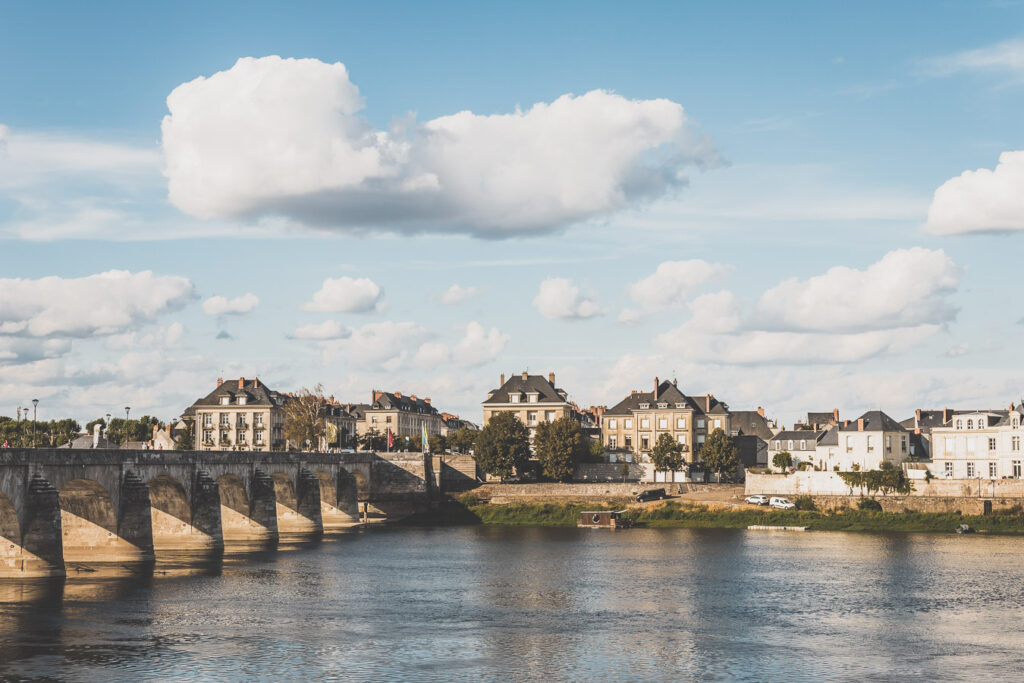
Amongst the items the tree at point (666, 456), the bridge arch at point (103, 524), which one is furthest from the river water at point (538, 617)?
the tree at point (666, 456)

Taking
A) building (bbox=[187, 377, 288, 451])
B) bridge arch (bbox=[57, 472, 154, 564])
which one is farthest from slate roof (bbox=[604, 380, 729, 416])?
bridge arch (bbox=[57, 472, 154, 564])

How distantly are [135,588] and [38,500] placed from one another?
6.66 meters

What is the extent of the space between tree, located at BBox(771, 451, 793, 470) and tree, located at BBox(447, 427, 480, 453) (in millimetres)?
37092

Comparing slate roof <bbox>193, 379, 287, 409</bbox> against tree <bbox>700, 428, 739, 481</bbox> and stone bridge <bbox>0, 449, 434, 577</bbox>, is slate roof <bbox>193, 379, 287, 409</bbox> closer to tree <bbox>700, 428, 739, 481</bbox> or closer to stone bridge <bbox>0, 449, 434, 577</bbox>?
stone bridge <bbox>0, 449, 434, 577</bbox>

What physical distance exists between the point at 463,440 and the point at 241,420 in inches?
1345

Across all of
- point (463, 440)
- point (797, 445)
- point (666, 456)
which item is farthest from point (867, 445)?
point (463, 440)

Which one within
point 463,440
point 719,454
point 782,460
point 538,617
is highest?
point 463,440

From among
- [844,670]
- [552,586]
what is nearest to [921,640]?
[844,670]

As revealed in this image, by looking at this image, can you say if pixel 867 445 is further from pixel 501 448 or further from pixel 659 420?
pixel 501 448

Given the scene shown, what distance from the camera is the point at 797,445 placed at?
125875 mm

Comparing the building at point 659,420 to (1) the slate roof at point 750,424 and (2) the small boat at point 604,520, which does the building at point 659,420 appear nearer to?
(1) the slate roof at point 750,424

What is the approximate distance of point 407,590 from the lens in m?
59.2

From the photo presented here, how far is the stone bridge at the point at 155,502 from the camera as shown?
56.6 m

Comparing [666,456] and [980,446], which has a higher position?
[980,446]
